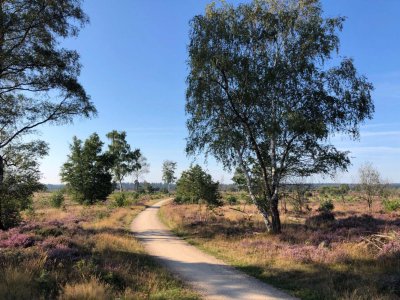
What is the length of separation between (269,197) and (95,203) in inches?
1505

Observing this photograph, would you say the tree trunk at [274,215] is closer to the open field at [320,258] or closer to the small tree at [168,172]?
the open field at [320,258]

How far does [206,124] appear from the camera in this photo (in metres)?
20.2

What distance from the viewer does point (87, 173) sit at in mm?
49906

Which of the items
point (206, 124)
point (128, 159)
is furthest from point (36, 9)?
point (128, 159)

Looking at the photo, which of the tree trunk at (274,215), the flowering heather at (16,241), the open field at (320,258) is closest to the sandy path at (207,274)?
the open field at (320,258)

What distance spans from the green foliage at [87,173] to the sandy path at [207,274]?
32.9m

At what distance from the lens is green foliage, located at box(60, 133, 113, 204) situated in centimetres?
4991

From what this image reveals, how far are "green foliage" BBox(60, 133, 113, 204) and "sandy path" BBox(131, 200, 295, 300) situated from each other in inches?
1294

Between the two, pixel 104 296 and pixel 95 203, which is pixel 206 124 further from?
pixel 95 203

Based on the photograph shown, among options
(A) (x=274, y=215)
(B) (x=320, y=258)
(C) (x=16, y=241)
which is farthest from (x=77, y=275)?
(A) (x=274, y=215)

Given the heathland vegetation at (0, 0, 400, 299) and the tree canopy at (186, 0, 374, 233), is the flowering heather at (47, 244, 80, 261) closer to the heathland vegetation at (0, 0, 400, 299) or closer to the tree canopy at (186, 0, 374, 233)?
the heathland vegetation at (0, 0, 400, 299)

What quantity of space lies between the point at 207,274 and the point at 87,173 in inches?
1616

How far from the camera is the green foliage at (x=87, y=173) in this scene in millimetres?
49906

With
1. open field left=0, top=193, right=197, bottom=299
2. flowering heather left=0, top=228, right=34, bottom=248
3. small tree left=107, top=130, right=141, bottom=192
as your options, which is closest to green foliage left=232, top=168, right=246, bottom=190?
open field left=0, top=193, right=197, bottom=299
